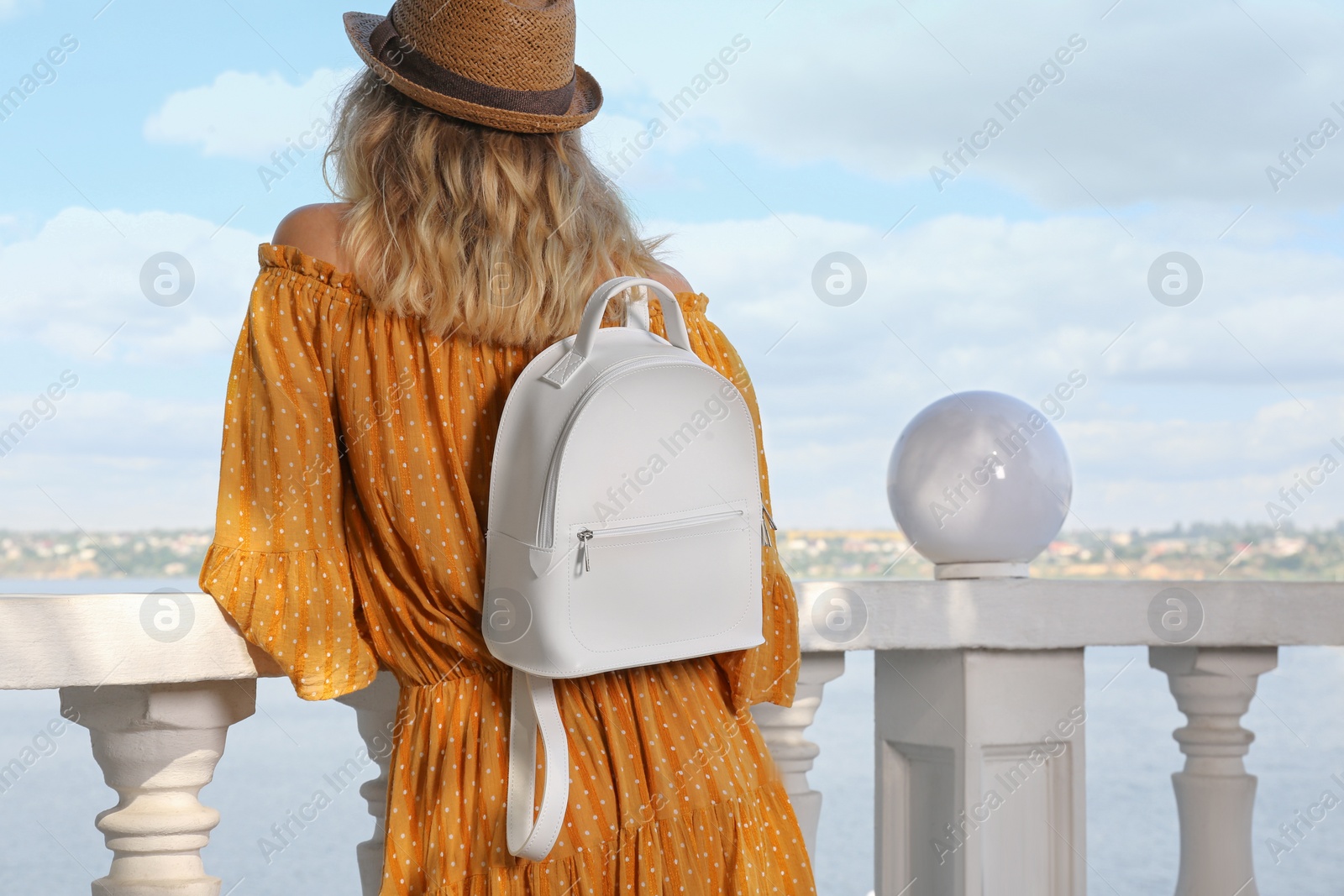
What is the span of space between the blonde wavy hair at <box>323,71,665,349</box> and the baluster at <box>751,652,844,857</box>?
48 cm

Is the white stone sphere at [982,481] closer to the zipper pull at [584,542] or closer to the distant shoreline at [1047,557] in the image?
the zipper pull at [584,542]

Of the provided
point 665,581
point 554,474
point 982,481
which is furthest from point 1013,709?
point 554,474

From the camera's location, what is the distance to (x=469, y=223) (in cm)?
88

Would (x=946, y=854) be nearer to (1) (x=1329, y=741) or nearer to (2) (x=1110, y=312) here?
(1) (x=1329, y=741)

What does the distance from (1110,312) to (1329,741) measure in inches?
304

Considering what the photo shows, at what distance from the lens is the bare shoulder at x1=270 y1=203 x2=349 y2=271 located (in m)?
0.89

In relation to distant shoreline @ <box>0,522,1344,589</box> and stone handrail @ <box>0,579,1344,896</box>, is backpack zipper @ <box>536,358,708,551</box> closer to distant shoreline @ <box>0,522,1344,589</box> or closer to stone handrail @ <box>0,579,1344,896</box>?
stone handrail @ <box>0,579,1344,896</box>

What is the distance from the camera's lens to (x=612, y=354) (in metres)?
0.85

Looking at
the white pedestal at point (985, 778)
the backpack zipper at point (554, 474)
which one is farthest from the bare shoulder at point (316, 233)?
the white pedestal at point (985, 778)

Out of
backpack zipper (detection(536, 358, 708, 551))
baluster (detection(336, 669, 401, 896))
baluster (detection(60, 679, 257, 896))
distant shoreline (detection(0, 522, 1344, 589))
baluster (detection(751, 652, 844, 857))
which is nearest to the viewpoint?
backpack zipper (detection(536, 358, 708, 551))

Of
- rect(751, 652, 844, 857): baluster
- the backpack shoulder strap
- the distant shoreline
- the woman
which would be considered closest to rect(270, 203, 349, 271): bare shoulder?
the woman

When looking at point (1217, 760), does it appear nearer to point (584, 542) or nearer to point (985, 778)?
point (985, 778)

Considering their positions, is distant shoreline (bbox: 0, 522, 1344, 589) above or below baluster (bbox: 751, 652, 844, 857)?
above

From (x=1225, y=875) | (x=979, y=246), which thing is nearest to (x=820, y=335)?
(x=979, y=246)
